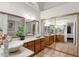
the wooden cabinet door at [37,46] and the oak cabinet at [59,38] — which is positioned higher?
the oak cabinet at [59,38]

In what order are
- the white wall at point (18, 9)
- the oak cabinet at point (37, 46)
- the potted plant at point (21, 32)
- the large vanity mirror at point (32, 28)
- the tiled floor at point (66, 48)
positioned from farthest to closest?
the tiled floor at point (66, 48)
the oak cabinet at point (37, 46)
the large vanity mirror at point (32, 28)
the potted plant at point (21, 32)
the white wall at point (18, 9)

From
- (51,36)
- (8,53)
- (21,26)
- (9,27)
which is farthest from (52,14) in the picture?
(8,53)

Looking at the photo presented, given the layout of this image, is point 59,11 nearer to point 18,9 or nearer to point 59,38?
point 59,38

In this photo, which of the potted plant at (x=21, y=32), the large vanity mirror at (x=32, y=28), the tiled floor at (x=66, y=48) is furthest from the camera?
the tiled floor at (x=66, y=48)

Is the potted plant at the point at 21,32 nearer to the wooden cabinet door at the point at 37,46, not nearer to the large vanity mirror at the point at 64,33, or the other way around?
the wooden cabinet door at the point at 37,46

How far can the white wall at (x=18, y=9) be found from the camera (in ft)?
5.16

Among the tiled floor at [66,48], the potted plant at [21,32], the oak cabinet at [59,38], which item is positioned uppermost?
the potted plant at [21,32]

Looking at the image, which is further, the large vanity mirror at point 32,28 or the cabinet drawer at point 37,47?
the cabinet drawer at point 37,47

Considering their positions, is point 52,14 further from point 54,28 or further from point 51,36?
point 51,36

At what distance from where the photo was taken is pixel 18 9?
68.6 inches

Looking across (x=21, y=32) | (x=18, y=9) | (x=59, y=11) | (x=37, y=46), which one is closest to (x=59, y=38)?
(x=37, y=46)

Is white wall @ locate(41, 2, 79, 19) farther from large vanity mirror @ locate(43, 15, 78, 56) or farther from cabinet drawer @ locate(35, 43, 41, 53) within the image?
cabinet drawer @ locate(35, 43, 41, 53)

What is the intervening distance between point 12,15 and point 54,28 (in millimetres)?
1072

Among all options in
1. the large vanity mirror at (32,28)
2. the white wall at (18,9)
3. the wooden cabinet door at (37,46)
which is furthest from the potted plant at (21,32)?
the wooden cabinet door at (37,46)
